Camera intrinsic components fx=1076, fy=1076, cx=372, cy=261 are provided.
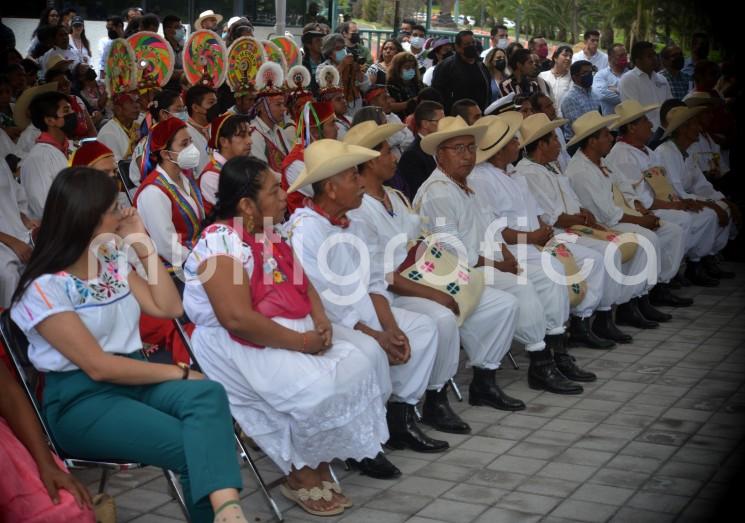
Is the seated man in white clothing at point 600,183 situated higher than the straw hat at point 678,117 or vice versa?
the straw hat at point 678,117

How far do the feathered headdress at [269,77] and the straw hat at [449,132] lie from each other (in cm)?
296

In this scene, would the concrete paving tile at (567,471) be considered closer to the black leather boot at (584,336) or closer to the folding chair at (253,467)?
the folding chair at (253,467)

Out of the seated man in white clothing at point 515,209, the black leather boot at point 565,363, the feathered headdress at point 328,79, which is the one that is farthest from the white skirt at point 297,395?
the feathered headdress at point 328,79

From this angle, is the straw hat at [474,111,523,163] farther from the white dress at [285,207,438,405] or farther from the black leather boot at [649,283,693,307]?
the black leather boot at [649,283,693,307]

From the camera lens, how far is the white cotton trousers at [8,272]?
18.7ft

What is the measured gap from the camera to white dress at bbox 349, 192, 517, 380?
18.0 feet

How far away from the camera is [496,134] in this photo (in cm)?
675

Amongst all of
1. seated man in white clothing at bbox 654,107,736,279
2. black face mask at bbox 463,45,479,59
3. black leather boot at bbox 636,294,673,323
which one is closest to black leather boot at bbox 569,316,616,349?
black leather boot at bbox 636,294,673,323

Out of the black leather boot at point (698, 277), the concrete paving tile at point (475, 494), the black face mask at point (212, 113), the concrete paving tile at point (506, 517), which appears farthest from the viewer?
the black leather boot at point (698, 277)

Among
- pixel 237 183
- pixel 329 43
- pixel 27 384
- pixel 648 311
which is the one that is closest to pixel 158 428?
pixel 27 384

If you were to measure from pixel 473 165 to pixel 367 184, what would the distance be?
0.99 m

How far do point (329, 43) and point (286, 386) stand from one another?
7229 millimetres

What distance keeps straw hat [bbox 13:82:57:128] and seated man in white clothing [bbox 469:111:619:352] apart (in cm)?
318

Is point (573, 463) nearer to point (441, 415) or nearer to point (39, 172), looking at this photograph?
point (441, 415)
